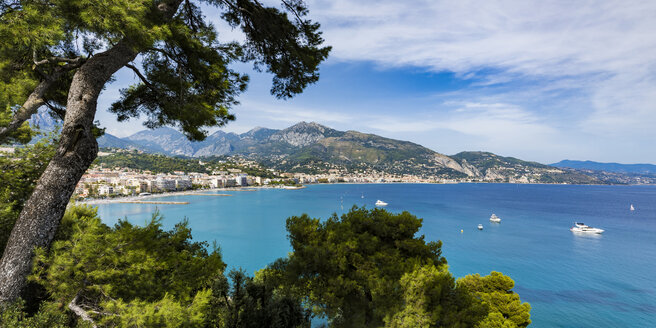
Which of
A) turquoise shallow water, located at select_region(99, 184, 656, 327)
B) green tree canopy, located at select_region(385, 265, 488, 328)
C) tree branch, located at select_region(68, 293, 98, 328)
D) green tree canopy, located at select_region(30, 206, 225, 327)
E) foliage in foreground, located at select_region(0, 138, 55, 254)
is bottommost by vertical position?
turquoise shallow water, located at select_region(99, 184, 656, 327)

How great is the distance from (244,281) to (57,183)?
5.15 meters

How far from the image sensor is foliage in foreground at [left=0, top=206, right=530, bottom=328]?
2.64 metres

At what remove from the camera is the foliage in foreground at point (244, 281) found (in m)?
2.64

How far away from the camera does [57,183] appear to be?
2.68 metres

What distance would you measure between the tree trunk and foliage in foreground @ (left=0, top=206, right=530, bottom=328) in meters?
0.16

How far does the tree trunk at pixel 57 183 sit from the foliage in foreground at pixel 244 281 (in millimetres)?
158

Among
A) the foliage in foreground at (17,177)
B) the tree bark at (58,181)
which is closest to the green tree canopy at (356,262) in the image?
the tree bark at (58,181)

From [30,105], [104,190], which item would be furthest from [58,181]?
[104,190]

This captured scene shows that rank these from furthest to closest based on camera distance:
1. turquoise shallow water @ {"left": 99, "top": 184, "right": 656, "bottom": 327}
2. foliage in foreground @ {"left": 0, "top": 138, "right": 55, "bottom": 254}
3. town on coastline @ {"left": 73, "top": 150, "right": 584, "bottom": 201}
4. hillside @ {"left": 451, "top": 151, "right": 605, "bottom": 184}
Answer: hillside @ {"left": 451, "top": 151, "right": 605, "bottom": 184}, town on coastline @ {"left": 73, "top": 150, "right": 584, "bottom": 201}, turquoise shallow water @ {"left": 99, "top": 184, "right": 656, "bottom": 327}, foliage in foreground @ {"left": 0, "top": 138, "right": 55, "bottom": 254}

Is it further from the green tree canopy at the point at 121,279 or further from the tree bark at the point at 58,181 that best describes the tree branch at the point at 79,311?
the tree bark at the point at 58,181

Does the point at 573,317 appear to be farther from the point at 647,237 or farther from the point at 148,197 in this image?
the point at 148,197

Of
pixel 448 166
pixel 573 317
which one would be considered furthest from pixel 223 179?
pixel 448 166

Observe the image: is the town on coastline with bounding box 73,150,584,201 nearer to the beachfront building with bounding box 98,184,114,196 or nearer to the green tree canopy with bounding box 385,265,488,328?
the beachfront building with bounding box 98,184,114,196

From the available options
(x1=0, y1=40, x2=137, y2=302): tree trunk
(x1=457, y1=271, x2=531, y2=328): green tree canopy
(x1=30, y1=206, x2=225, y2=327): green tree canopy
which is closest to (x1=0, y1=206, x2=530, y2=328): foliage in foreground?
(x1=30, y1=206, x2=225, y2=327): green tree canopy
